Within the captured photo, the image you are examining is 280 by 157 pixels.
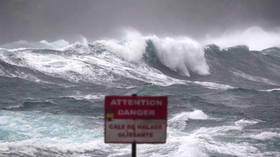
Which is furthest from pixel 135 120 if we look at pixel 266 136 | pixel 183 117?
pixel 183 117

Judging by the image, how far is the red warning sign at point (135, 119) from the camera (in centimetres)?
399

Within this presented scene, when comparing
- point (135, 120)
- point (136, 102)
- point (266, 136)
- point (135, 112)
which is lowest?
point (266, 136)

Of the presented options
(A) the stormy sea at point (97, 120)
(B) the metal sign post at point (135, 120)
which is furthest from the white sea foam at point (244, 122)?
(B) the metal sign post at point (135, 120)

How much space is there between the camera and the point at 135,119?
4.05 meters

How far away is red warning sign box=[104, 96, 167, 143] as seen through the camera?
3.99 m

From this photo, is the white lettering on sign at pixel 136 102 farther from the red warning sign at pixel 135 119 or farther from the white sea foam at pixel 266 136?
the white sea foam at pixel 266 136

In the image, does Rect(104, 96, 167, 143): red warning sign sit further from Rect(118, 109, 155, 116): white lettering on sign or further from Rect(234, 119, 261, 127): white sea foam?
Rect(234, 119, 261, 127): white sea foam

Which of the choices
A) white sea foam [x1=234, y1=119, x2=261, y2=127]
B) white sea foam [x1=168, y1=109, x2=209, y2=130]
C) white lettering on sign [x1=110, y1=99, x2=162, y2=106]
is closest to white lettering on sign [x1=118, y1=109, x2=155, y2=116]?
white lettering on sign [x1=110, y1=99, x2=162, y2=106]

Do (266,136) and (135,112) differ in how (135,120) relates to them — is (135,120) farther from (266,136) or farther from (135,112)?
(266,136)

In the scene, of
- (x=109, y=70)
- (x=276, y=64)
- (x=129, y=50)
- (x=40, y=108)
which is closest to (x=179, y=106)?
(x=40, y=108)

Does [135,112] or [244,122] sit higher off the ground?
[135,112]

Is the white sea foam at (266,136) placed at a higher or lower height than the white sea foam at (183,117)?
lower

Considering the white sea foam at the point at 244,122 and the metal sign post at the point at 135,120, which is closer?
the metal sign post at the point at 135,120

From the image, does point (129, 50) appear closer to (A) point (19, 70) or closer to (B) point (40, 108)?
(A) point (19, 70)
